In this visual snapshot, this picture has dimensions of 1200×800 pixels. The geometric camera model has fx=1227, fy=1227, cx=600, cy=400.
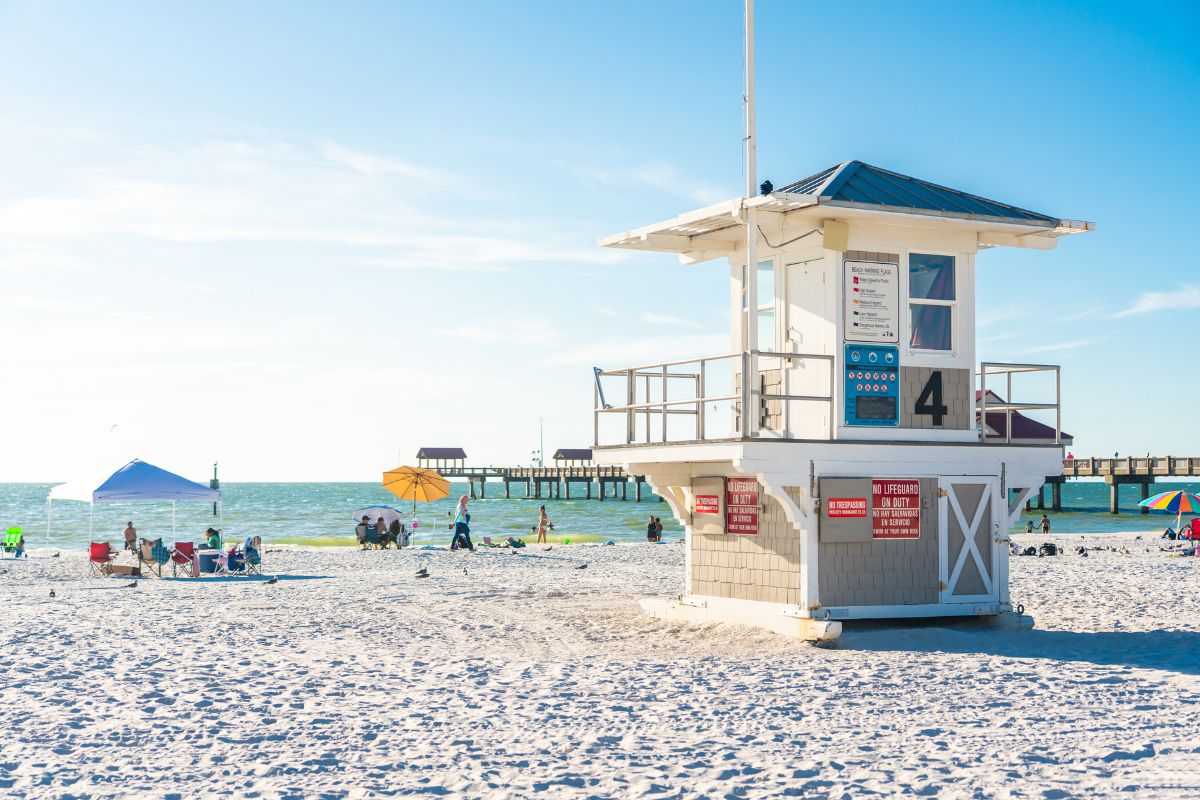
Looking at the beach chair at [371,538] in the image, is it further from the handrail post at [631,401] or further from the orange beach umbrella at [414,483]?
the handrail post at [631,401]

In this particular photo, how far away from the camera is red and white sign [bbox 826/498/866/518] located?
12.9m

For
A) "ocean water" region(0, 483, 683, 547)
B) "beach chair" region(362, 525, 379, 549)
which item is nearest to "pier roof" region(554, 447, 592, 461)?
"ocean water" region(0, 483, 683, 547)

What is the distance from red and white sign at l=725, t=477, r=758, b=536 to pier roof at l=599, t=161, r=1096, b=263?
2939 mm

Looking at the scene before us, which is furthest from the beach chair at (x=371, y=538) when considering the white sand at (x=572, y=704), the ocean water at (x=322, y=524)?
the white sand at (x=572, y=704)

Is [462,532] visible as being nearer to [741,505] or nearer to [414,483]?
[414,483]

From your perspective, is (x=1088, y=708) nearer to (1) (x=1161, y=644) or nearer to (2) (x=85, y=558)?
(1) (x=1161, y=644)

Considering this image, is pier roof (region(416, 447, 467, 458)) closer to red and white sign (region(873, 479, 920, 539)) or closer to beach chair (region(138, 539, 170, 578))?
beach chair (region(138, 539, 170, 578))

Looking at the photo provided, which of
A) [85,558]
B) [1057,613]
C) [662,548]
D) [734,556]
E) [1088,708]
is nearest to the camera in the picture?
[1088,708]

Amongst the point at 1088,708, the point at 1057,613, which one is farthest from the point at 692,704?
the point at 1057,613

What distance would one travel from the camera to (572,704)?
385 inches

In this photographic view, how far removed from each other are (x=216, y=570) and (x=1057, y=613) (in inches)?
583

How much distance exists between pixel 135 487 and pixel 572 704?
14569 millimetres

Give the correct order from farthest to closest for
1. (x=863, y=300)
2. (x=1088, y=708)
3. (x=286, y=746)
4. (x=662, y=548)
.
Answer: (x=662, y=548), (x=863, y=300), (x=1088, y=708), (x=286, y=746)

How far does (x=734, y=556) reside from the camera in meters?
14.2
